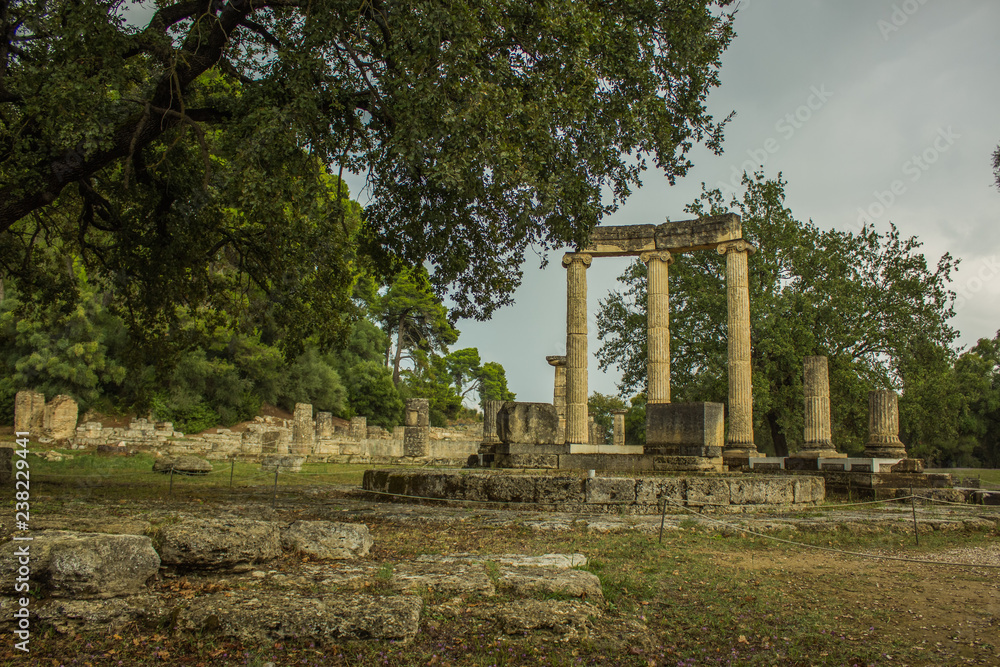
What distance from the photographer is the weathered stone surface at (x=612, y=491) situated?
10523 mm

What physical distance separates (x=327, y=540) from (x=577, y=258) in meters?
18.3

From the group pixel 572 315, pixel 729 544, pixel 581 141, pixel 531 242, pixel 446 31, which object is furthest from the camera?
pixel 572 315

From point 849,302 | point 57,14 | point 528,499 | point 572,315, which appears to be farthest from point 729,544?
point 849,302

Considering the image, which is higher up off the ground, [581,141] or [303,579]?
[581,141]

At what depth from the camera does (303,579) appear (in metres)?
4.48

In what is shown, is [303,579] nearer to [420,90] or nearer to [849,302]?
[420,90]

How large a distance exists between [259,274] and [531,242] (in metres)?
4.77

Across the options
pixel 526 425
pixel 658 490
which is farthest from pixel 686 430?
pixel 658 490

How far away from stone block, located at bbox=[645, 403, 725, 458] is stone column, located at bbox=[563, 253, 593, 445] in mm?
7520

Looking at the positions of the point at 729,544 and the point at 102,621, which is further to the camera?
the point at 729,544

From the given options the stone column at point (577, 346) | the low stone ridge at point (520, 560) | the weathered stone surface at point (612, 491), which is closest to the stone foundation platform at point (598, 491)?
the weathered stone surface at point (612, 491)

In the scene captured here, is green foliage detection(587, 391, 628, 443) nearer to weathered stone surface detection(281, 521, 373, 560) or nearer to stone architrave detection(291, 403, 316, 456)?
stone architrave detection(291, 403, 316, 456)

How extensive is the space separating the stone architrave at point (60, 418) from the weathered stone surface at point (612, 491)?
2492cm

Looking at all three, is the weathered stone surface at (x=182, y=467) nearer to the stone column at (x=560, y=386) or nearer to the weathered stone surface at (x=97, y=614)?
the weathered stone surface at (x=97, y=614)
